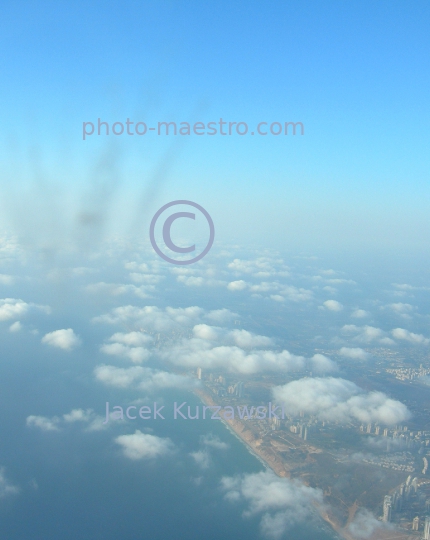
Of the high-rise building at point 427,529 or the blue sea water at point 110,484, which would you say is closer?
the high-rise building at point 427,529

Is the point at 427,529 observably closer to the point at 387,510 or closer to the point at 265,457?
the point at 387,510

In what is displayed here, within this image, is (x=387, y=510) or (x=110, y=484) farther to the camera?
(x=110, y=484)

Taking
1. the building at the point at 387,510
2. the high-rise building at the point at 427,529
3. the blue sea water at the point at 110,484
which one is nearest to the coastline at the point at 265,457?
the blue sea water at the point at 110,484

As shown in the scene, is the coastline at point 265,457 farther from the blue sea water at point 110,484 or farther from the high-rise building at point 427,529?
the high-rise building at point 427,529

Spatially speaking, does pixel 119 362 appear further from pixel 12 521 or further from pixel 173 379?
pixel 12 521

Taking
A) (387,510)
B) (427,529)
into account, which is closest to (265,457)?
(387,510)

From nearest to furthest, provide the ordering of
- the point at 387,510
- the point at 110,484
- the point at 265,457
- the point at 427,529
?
the point at 427,529 < the point at 387,510 < the point at 110,484 < the point at 265,457

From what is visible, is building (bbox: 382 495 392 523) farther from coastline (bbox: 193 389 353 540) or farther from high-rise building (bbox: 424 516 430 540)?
coastline (bbox: 193 389 353 540)

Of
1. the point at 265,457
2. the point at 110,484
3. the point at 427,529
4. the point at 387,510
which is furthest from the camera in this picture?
the point at 265,457

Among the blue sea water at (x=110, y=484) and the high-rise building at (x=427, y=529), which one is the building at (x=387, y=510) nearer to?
the high-rise building at (x=427, y=529)

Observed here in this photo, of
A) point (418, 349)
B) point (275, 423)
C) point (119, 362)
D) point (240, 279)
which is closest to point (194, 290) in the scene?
point (240, 279)

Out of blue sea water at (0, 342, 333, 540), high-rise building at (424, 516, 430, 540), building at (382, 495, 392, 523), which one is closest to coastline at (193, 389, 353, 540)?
blue sea water at (0, 342, 333, 540)
